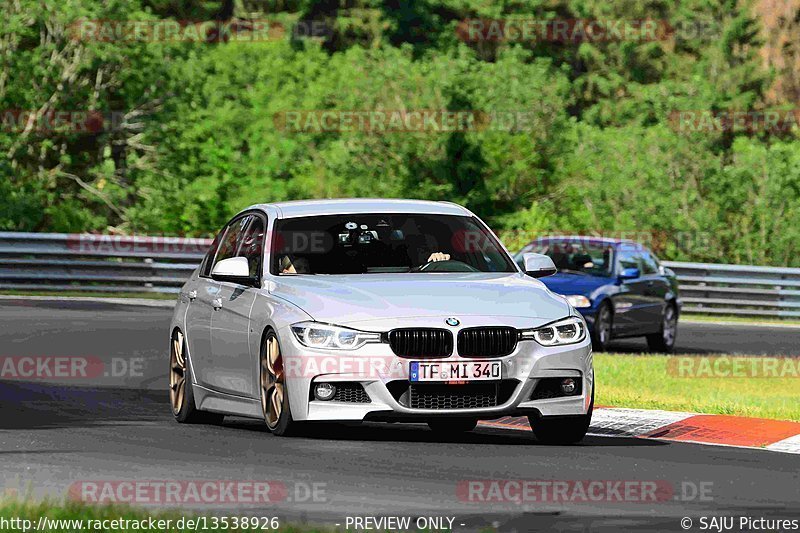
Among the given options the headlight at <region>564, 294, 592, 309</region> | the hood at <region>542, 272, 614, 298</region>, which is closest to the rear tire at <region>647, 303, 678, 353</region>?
the hood at <region>542, 272, 614, 298</region>

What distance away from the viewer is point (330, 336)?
12.3 meters

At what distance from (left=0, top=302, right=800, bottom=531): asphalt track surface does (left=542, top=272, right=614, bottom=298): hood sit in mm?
9402

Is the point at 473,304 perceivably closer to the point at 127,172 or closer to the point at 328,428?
the point at 328,428

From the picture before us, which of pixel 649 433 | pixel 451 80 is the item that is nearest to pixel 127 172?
pixel 451 80

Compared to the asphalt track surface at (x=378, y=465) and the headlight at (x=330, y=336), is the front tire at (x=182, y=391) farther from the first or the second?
the headlight at (x=330, y=336)

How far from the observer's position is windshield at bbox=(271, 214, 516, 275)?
1345cm

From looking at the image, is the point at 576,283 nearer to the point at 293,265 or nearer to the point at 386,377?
the point at 293,265

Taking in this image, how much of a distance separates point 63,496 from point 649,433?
554cm

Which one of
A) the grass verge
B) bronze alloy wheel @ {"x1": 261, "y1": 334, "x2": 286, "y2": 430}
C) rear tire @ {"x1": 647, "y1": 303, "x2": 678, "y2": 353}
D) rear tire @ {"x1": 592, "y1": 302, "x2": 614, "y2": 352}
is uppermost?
bronze alloy wheel @ {"x1": 261, "y1": 334, "x2": 286, "y2": 430}

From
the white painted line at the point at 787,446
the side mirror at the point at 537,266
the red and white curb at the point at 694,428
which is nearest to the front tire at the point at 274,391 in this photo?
the side mirror at the point at 537,266

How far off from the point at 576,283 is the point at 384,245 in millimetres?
11761

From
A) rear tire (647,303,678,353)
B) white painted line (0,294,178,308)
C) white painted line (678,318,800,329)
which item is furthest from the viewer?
white painted line (678,318,800,329)

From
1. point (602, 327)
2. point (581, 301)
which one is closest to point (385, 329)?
point (581, 301)

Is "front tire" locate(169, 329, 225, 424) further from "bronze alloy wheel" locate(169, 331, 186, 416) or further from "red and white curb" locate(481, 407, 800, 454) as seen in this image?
"red and white curb" locate(481, 407, 800, 454)
